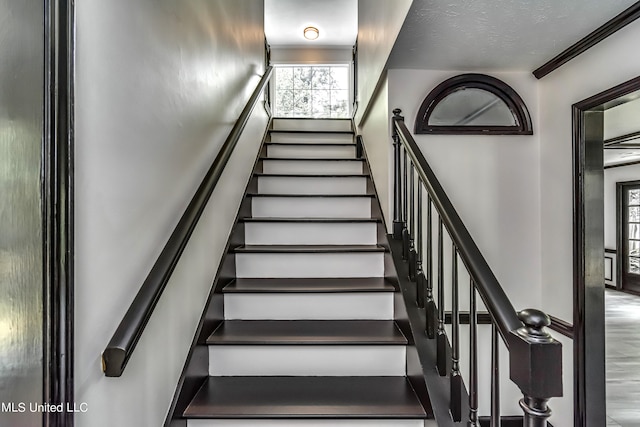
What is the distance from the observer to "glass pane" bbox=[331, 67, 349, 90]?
21.6 feet

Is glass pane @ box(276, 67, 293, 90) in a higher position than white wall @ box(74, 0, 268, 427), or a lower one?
higher

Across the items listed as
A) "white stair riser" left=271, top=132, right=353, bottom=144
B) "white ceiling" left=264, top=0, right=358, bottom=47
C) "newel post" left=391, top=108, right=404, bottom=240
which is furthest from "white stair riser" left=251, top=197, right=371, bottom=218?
"white ceiling" left=264, top=0, right=358, bottom=47

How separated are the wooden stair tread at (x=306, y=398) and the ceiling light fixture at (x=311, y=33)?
5135 millimetres

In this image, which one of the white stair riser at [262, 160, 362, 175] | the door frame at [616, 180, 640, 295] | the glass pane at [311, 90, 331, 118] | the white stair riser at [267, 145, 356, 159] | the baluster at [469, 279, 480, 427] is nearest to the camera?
the baluster at [469, 279, 480, 427]

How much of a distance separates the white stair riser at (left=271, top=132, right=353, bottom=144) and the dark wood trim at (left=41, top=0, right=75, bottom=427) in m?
3.53

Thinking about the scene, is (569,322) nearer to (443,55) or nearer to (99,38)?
(443,55)

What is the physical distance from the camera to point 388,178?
8.41 ft

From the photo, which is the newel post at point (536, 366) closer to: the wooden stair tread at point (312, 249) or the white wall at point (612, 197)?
the wooden stair tread at point (312, 249)

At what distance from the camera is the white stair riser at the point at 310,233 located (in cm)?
270

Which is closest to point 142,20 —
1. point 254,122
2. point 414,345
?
point 414,345

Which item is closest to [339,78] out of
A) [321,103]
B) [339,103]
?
[339,103]

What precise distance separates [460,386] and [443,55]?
1906 millimetres

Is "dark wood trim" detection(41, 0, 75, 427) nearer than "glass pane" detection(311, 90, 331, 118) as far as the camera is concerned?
Yes

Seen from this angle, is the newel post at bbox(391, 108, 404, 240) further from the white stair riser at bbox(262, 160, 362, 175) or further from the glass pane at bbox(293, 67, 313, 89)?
the glass pane at bbox(293, 67, 313, 89)
